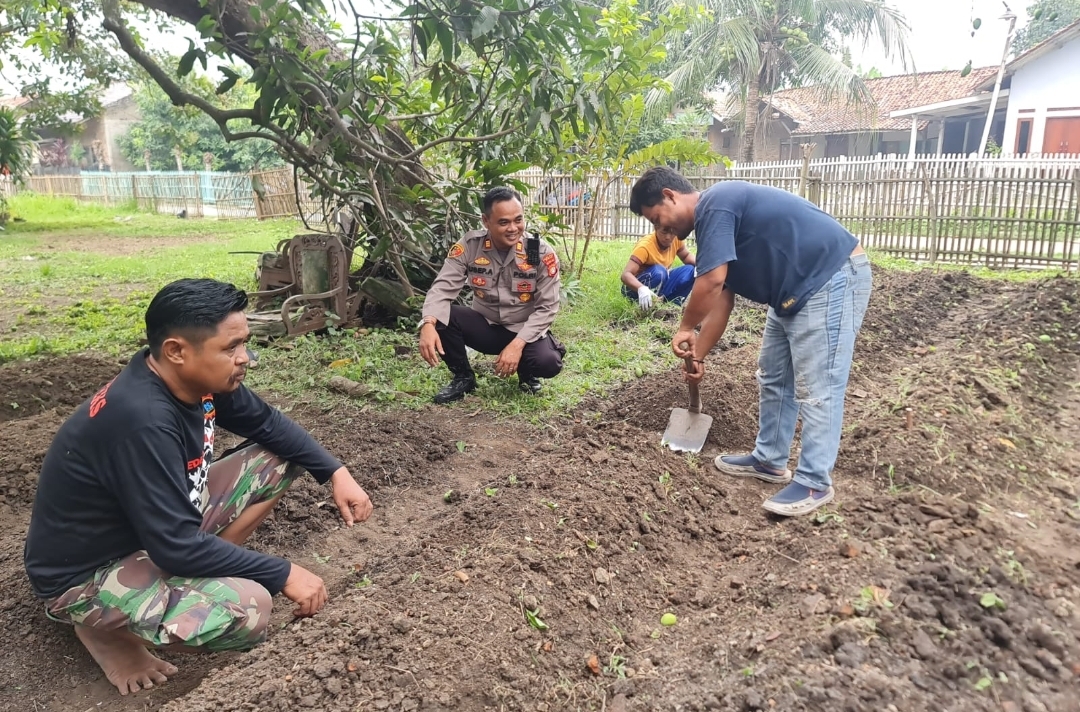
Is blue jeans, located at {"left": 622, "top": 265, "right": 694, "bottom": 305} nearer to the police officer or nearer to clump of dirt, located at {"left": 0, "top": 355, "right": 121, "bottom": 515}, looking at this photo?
the police officer

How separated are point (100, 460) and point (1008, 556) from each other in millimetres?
2589

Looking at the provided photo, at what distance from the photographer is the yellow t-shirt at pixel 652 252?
6.48m

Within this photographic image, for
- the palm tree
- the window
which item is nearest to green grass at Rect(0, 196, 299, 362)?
the palm tree

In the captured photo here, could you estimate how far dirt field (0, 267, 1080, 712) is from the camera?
71.9 inches

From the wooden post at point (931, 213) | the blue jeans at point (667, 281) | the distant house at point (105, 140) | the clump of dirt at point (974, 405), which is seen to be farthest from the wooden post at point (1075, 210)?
the distant house at point (105, 140)

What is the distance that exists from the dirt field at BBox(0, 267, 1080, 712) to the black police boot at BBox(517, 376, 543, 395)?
0.43 m

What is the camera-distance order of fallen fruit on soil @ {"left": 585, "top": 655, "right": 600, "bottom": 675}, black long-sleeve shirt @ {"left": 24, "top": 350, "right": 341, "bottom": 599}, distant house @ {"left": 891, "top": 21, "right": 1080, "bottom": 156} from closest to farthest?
black long-sleeve shirt @ {"left": 24, "top": 350, "right": 341, "bottom": 599} < fallen fruit on soil @ {"left": 585, "top": 655, "right": 600, "bottom": 675} < distant house @ {"left": 891, "top": 21, "right": 1080, "bottom": 156}

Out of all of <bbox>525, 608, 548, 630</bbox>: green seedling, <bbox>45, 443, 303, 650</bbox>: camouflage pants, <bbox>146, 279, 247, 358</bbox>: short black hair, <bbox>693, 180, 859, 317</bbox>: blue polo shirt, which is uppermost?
<bbox>693, 180, 859, 317</bbox>: blue polo shirt

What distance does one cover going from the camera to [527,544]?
252 cm

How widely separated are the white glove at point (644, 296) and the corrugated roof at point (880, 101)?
16088 mm

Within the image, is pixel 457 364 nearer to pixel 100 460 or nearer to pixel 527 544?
pixel 527 544

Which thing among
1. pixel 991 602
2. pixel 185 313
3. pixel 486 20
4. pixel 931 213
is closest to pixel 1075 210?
pixel 931 213

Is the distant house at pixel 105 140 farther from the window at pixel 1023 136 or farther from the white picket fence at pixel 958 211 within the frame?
the window at pixel 1023 136

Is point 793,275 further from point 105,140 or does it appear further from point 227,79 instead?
point 105,140
